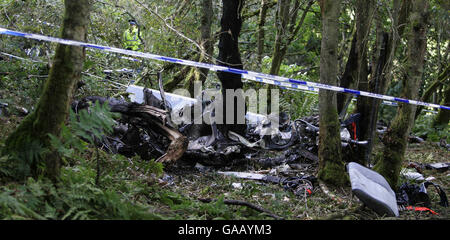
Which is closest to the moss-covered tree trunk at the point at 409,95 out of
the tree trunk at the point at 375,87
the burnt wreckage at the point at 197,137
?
the tree trunk at the point at 375,87

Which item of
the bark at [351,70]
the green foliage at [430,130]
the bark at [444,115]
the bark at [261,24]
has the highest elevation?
the bark at [261,24]

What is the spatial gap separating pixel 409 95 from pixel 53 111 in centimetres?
468

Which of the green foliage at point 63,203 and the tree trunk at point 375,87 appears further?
the tree trunk at point 375,87

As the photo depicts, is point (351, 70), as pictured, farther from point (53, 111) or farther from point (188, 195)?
point (53, 111)

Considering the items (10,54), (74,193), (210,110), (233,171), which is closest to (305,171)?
(233,171)

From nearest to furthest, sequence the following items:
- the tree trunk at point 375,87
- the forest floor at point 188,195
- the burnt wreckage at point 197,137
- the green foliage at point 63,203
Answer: the green foliage at point 63,203
the forest floor at point 188,195
the burnt wreckage at point 197,137
the tree trunk at point 375,87

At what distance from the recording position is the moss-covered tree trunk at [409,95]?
607 centimetres

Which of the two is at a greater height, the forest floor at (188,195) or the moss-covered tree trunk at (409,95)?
the moss-covered tree trunk at (409,95)

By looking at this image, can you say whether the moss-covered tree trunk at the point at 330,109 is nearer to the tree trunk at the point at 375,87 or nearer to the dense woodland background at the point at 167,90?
the dense woodland background at the point at 167,90

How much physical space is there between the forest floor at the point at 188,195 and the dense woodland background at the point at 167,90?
0.05 ft

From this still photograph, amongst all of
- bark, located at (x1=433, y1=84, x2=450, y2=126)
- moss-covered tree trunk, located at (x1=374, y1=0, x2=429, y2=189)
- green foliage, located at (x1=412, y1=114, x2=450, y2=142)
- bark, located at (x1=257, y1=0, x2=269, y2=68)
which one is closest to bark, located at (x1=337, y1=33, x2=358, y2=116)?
Answer: moss-covered tree trunk, located at (x1=374, y1=0, x2=429, y2=189)

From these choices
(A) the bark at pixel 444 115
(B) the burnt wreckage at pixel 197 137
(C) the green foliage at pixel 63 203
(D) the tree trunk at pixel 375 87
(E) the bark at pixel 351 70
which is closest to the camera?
(C) the green foliage at pixel 63 203
